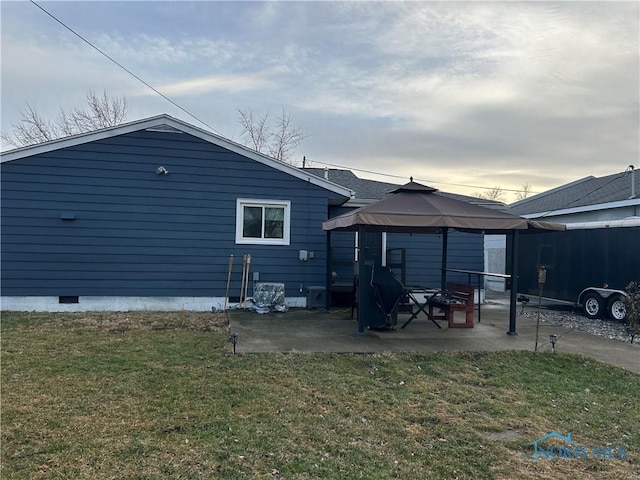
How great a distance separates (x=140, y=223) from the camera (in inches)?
322

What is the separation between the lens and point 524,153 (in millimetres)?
15352

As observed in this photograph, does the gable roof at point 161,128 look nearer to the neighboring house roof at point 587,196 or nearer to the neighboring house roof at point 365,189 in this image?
the neighboring house roof at point 365,189

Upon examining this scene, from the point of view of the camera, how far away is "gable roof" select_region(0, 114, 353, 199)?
25.3ft

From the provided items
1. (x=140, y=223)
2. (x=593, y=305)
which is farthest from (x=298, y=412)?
(x=593, y=305)

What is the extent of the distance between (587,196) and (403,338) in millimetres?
10261

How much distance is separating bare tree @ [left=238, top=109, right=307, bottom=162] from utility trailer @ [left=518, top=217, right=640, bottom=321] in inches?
622

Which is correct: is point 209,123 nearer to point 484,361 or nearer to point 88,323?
point 88,323

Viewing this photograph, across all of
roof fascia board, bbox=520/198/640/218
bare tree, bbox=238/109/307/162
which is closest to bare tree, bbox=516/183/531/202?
bare tree, bbox=238/109/307/162

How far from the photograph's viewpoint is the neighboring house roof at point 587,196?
1145cm

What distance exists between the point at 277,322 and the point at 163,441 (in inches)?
168

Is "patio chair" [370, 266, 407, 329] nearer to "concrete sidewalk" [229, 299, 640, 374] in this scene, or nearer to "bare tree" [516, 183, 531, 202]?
"concrete sidewalk" [229, 299, 640, 374]

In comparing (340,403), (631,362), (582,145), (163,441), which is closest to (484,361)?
(631,362)

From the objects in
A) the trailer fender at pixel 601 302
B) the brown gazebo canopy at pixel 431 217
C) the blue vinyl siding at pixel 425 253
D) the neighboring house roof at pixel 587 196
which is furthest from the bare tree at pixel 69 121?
the trailer fender at pixel 601 302

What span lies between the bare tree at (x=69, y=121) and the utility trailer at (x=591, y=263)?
19738 millimetres
